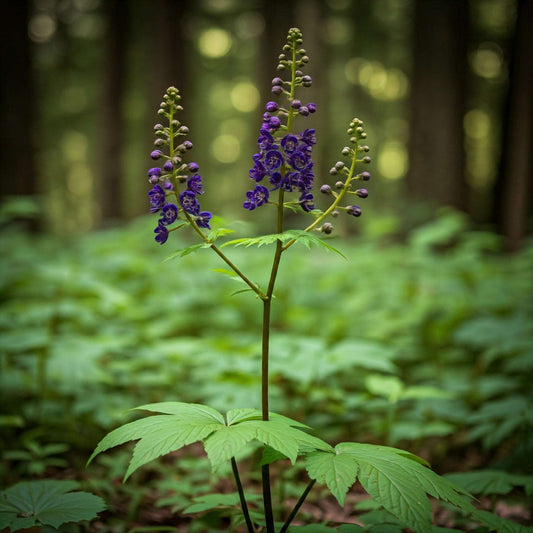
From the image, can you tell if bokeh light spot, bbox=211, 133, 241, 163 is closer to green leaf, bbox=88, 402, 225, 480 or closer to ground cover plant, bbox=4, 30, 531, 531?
ground cover plant, bbox=4, 30, 531, 531

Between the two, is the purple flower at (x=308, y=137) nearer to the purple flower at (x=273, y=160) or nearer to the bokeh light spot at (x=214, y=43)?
the purple flower at (x=273, y=160)

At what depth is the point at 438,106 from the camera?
925 cm

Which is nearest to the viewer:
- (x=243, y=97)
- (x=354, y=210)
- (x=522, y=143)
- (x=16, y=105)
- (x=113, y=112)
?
(x=354, y=210)

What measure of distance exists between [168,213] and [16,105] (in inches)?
419

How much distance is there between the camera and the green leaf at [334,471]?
140 centimetres

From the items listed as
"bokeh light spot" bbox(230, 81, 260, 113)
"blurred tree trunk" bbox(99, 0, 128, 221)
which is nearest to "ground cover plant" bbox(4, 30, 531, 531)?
"blurred tree trunk" bbox(99, 0, 128, 221)

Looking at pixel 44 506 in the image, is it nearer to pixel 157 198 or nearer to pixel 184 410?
pixel 184 410

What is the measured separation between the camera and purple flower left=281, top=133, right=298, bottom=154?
5.44 ft

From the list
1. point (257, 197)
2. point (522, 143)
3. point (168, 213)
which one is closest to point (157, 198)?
point (168, 213)

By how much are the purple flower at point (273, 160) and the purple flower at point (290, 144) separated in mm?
42

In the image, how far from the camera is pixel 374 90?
19875 millimetres

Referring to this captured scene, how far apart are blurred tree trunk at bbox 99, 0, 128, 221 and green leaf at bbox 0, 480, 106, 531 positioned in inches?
460

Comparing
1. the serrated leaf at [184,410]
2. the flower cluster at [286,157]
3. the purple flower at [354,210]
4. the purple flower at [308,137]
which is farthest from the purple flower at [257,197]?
the serrated leaf at [184,410]

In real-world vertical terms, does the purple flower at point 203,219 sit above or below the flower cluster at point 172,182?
below
